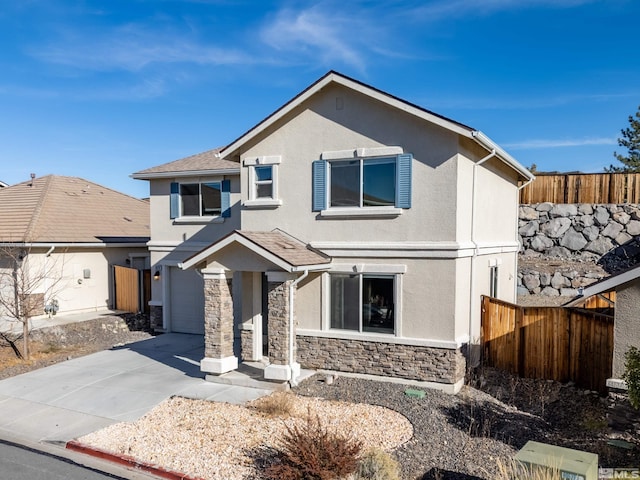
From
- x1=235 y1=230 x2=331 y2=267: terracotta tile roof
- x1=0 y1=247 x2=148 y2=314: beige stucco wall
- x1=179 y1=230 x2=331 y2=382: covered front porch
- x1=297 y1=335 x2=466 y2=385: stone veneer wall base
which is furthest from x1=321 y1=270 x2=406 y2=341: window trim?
x1=0 y1=247 x2=148 y2=314: beige stucco wall

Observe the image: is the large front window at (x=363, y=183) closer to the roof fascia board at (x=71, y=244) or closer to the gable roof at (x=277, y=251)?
the gable roof at (x=277, y=251)

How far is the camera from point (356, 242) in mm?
11766

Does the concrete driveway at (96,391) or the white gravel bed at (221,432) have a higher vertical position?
the white gravel bed at (221,432)

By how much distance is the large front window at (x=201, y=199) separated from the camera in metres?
16.3

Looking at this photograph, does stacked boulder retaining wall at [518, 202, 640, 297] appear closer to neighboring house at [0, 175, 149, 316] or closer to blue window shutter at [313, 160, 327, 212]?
blue window shutter at [313, 160, 327, 212]

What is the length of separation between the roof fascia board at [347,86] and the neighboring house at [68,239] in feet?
30.9

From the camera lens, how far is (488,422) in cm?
894

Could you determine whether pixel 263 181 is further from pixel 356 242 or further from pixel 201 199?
pixel 201 199

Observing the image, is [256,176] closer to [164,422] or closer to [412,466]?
[164,422]

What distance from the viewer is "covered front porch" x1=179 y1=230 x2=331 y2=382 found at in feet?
36.1

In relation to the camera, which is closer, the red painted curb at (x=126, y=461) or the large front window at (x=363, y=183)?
the red painted curb at (x=126, y=461)

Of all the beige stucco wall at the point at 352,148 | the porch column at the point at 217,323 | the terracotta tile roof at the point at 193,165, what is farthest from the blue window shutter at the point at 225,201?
the porch column at the point at 217,323

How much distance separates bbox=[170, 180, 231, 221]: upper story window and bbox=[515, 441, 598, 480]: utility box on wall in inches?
478

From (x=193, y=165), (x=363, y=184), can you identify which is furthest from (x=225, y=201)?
(x=363, y=184)
